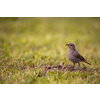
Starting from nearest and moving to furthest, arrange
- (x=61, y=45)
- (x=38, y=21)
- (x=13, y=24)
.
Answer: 1. (x=61, y=45)
2. (x=13, y=24)
3. (x=38, y=21)

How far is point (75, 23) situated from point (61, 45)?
13.3ft

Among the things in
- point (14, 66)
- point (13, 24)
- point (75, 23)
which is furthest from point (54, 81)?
point (75, 23)

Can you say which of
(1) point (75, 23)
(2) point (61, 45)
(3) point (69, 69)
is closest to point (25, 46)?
(2) point (61, 45)

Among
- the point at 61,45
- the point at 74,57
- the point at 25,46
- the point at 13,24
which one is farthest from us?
the point at 13,24

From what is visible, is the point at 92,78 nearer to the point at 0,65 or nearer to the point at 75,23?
the point at 0,65

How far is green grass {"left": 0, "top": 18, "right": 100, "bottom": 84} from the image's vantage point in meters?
3.57

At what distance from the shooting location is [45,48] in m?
6.89

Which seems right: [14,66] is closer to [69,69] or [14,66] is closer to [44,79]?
[44,79]

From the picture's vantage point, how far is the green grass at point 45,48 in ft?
11.7

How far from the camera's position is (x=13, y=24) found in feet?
31.0

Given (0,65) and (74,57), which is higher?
(74,57)

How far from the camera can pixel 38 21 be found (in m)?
10.4
